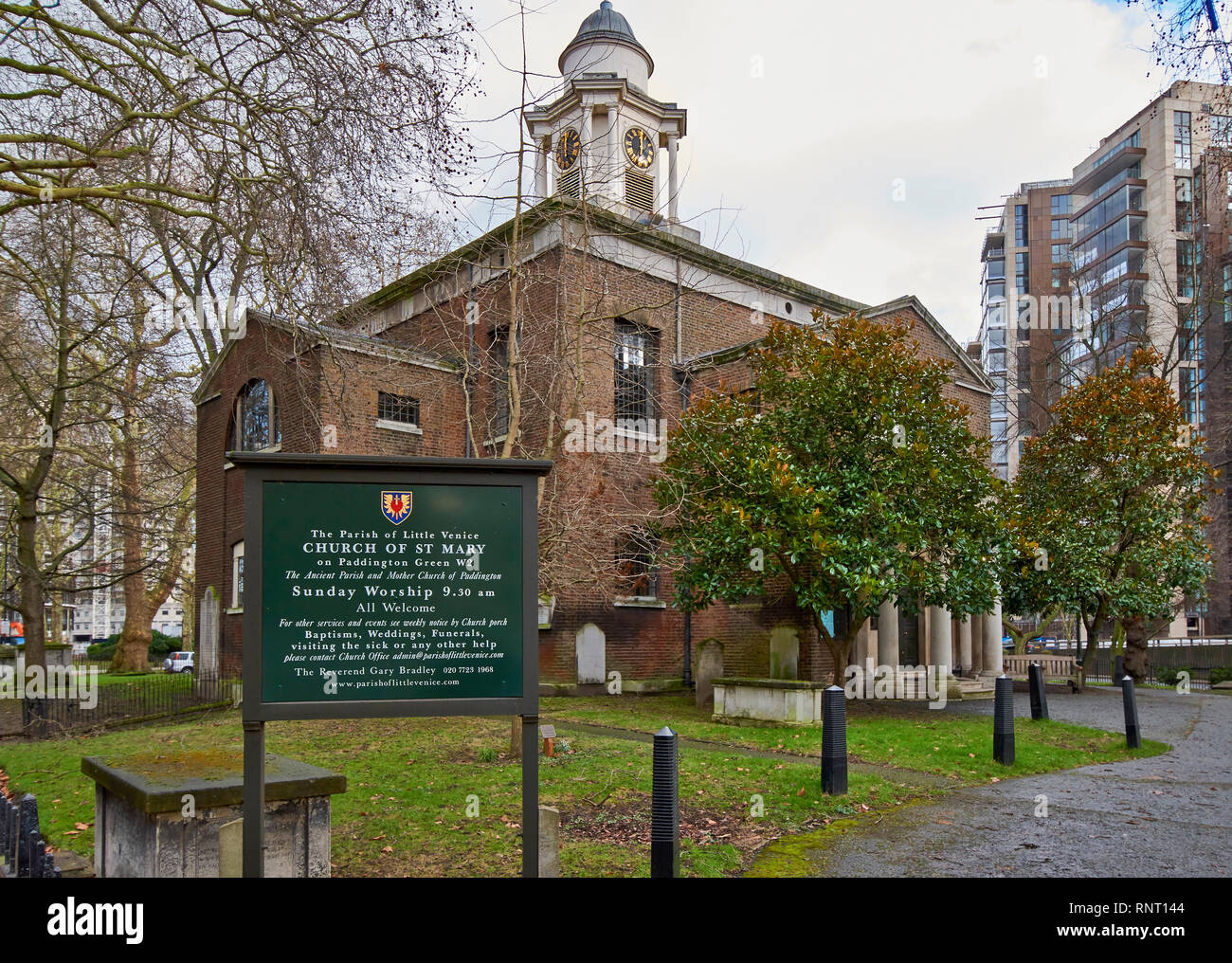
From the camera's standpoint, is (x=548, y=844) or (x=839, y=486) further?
(x=839, y=486)

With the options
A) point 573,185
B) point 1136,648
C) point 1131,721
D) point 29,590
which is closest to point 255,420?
point 29,590

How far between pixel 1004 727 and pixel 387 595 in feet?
30.7

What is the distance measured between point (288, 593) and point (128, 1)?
28.3ft

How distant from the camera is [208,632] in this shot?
85.3 ft

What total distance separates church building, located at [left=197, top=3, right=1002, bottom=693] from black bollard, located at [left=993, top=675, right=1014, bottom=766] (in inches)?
225

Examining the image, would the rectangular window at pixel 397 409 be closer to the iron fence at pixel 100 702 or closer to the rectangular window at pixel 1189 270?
the iron fence at pixel 100 702

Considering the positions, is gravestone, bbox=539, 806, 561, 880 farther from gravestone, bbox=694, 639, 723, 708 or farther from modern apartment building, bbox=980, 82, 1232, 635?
modern apartment building, bbox=980, 82, 1232, 635

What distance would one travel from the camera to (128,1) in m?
10.3

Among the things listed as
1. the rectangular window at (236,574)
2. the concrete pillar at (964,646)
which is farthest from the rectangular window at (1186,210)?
the rectangular window at (236,574)

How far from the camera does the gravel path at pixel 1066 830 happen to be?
701cm

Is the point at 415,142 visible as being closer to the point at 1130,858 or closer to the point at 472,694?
the point at 472,694

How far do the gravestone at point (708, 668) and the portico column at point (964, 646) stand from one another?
10.1 m

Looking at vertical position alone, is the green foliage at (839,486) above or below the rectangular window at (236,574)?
above
